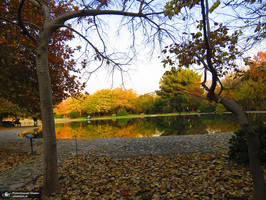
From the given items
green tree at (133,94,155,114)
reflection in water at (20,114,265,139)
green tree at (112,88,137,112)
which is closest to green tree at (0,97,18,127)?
reflection in water at (20,114,265,139)

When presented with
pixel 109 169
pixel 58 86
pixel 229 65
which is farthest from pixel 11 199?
pixel 58 86

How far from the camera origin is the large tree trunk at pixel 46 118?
315 centimetres

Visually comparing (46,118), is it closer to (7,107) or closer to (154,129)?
(154,129)

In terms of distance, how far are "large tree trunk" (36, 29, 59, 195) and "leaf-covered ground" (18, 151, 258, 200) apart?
1.09 ft

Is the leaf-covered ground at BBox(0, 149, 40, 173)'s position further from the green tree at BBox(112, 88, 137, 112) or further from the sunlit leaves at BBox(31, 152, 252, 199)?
the green tree at BBox(112, 88, 137, 112)

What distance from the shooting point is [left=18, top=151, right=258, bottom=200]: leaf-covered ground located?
116 inches

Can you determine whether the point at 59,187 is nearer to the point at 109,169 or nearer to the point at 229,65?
the point at 109,169

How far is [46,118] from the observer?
10.3ft

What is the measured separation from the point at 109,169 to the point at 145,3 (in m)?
4.30

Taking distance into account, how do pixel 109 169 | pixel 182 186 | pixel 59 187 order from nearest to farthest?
pixel 182 186 → pixel 59 187 → pixel 109 169

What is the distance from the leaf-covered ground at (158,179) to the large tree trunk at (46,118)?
1.09ft

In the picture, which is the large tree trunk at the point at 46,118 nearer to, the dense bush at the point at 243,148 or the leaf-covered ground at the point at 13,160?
the leaf-covered ground at the point at 13,160

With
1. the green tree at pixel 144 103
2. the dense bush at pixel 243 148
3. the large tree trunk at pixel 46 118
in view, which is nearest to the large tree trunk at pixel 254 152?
the dense bush at pixel 243 148

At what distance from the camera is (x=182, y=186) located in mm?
3184
